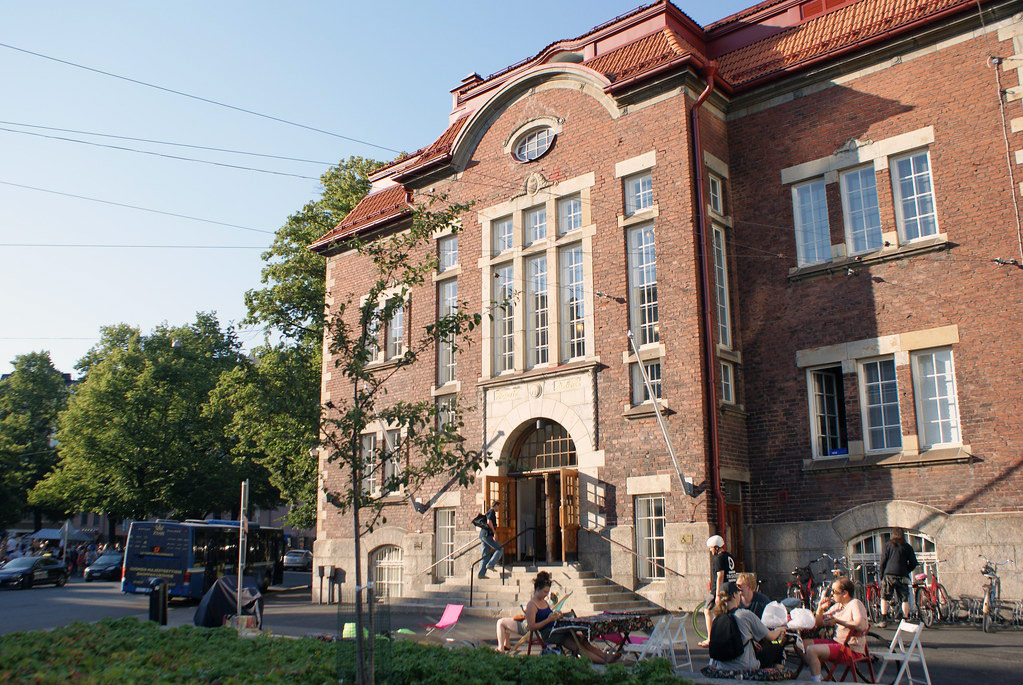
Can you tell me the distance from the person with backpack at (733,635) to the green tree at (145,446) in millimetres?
39704

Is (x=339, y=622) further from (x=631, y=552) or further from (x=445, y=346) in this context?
(x=445, y=346)

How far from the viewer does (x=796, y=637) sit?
10367 millimetres

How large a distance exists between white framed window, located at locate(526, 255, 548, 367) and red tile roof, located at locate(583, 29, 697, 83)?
4876mm

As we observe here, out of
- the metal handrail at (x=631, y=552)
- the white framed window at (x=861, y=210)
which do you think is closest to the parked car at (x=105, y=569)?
the metal handrail at (x=631, y=552)

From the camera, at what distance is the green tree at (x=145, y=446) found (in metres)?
46.8

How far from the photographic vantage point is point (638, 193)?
20.6 m

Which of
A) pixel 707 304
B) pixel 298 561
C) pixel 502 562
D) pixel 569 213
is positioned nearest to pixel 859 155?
pixel 707 304

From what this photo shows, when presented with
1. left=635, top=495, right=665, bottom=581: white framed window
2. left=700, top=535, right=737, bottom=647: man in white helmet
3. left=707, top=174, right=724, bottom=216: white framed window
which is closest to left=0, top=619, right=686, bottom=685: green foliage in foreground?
left=700, top=535, right=737, bottom=647: man in white helmet

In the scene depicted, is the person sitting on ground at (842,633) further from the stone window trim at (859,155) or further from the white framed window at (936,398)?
the stone window trim at (859,155)

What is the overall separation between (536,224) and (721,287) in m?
5.23

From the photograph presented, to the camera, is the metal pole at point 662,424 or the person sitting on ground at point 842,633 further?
the metal pole at point 662,424

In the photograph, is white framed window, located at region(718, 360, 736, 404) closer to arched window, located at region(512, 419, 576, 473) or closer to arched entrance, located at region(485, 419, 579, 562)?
arched entrance, located at region(485, 419, 579, 562)

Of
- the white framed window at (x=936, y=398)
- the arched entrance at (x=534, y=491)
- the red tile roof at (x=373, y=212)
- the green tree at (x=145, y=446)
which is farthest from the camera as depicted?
the green tree at (x=145, y=446)

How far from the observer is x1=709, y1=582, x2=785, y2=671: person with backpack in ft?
31.6
